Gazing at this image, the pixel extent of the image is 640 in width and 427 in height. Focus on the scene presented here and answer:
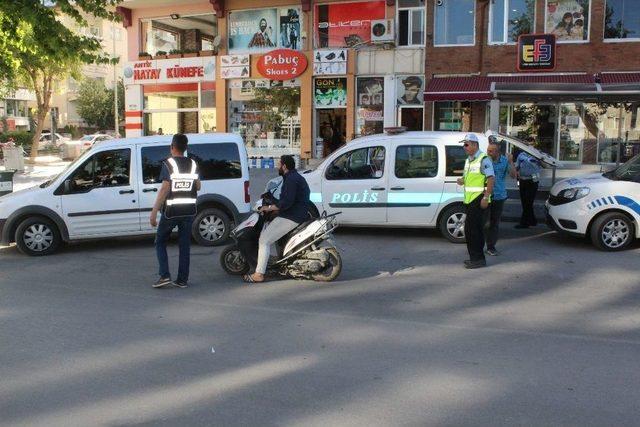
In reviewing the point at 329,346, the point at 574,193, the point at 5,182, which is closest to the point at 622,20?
the point at 574,193

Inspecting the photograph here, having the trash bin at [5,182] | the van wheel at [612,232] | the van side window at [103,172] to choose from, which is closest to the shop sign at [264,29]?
the trash bin at [5,182]

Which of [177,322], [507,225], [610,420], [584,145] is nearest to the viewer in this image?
[610,420]

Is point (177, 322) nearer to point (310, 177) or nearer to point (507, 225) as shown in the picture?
point (310, 177)

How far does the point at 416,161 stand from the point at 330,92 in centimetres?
1327

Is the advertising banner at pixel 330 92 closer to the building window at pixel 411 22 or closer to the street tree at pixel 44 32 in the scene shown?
the building window at pixel 411 22

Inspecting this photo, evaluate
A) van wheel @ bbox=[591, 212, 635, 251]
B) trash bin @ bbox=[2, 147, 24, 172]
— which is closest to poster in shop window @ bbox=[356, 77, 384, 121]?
van wheel @ bbox=[591, 212, 635, 251]

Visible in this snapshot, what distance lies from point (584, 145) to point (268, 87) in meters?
11.5

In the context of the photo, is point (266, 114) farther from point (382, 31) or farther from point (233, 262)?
point (233, 262)

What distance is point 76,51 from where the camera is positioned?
43.7ft

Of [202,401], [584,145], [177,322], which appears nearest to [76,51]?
[177,322]

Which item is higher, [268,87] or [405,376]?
[268,87]

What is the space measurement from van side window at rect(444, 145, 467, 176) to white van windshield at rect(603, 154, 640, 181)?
7.70 feet

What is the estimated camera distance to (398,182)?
34.0 feet

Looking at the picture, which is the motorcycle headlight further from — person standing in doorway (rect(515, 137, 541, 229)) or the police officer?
the police officer
